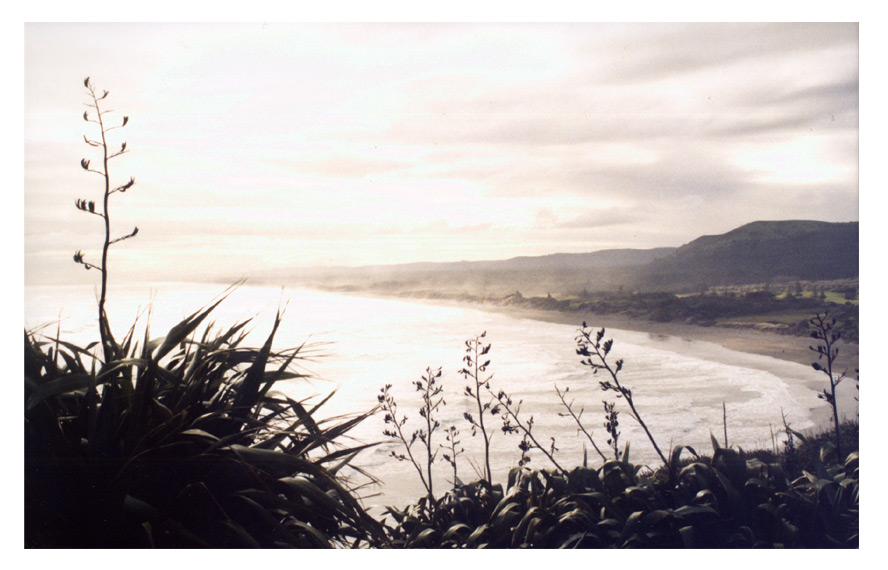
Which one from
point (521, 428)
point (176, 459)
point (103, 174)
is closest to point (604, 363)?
point (521, 428)

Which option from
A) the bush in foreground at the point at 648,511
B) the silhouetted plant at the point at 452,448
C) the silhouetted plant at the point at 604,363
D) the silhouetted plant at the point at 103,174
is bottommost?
the bush in foreground at the point at 648,511

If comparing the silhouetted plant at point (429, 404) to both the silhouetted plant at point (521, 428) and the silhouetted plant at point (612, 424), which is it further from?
the silhouetted plant at point (612, 424)

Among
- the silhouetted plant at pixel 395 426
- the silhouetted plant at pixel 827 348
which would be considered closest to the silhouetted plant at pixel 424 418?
the silhouetted plant at pixel 395 426

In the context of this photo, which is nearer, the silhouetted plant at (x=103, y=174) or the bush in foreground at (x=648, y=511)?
the bush in foreground at (x=648, y=511)
